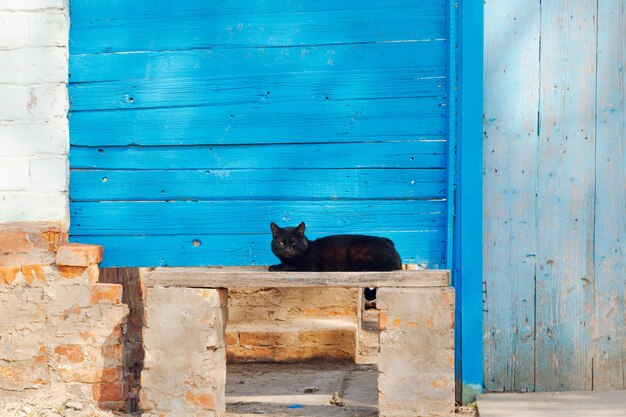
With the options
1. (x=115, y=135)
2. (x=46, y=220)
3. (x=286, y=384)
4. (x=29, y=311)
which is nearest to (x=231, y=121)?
(x=115, y=135)

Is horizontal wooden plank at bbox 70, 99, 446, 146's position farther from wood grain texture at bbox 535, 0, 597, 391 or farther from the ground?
the ground

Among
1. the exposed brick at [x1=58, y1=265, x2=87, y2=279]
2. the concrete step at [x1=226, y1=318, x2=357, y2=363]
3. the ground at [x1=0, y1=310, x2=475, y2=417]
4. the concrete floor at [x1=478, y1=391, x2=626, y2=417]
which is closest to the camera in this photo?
the concrete floor at [x1=478, y1=391, x2=626, y2=417]

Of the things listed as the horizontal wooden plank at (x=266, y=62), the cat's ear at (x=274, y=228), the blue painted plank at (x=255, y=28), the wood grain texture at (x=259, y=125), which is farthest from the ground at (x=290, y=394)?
the blue painted plank at (x=255, y=28)

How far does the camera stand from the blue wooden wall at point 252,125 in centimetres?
463

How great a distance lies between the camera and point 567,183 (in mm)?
4527

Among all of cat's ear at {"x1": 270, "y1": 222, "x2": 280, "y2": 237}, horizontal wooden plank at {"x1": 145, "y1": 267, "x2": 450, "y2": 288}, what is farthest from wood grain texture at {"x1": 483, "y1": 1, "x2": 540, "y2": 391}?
cat's ear at {"x1": 270, "y1": 222, "x2": 280, "y2": 237}

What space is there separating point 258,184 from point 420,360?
1.34 meters

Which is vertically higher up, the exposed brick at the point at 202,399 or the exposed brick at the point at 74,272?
the exposed brick at the point at 74,272

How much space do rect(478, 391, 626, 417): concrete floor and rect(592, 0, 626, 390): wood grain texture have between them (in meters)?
0.23

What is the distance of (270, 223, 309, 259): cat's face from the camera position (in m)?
4.47

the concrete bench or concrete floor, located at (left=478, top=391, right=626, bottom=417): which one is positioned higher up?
the concrete bench

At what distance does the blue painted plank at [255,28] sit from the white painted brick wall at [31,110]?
0.18 m

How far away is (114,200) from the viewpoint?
4816 millimetres

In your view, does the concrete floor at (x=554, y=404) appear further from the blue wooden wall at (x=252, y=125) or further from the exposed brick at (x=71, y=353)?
the exposed brick at (x=71, y=353)
